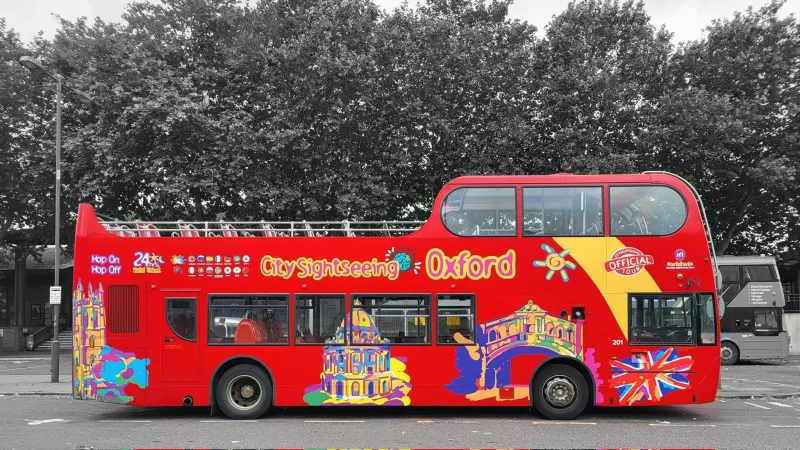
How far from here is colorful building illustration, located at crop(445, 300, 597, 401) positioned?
1170cm

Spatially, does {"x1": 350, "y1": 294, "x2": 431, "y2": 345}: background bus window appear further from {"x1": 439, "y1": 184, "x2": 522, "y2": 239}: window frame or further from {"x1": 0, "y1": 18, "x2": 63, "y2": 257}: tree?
{"x1": 0, "y1": 18, "x2": 63, "y2": 257}: tree

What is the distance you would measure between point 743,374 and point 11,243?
3304cm

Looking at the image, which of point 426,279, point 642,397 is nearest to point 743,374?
point 642,397

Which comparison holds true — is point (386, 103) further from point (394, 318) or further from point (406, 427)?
point (406, 427)

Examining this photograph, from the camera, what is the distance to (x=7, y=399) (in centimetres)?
1520

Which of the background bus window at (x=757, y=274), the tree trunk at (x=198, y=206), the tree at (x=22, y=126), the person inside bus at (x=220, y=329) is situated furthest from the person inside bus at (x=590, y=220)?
the tree at (x=22, y=126)

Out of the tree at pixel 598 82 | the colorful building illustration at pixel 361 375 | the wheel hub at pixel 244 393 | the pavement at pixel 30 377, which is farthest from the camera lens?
the tree at pixel 598 82

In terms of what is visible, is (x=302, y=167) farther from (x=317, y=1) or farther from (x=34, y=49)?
(x=34, y=49)

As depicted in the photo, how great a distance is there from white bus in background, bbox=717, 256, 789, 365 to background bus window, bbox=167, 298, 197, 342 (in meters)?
18.8

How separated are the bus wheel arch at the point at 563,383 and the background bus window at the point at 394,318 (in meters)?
2.01

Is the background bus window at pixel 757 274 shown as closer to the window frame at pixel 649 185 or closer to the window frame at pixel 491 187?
the window frame at pixel 649 185

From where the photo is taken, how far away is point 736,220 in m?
29.5

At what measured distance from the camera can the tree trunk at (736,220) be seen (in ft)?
95.3

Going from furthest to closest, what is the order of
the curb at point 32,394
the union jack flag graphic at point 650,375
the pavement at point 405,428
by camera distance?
the curb at point 32,394, the union jack flag graphic at point 650,375, the pavement at point 405,428
